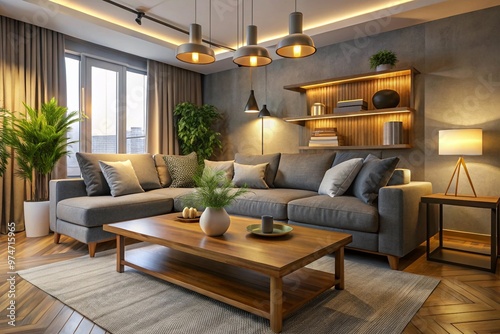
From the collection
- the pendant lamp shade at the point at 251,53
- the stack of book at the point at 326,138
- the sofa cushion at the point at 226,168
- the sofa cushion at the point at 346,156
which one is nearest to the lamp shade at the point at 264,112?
the stack of book at the point at 326,138

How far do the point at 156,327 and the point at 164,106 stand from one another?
4033mm

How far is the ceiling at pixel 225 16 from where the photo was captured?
3.24 m

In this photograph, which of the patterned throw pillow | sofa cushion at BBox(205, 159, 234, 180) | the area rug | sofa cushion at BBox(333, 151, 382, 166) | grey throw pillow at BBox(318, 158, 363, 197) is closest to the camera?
the area rug

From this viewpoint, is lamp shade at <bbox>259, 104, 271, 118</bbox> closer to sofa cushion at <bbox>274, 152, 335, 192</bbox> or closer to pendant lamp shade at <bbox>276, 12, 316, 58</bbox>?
sofa cushion at <bbox>274, 152, 335, 192</bbox>

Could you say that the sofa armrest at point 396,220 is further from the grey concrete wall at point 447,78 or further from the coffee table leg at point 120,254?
the coffee table leg at point 120,254

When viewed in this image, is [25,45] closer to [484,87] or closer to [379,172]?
[379,172]

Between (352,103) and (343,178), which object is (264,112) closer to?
(352,103)

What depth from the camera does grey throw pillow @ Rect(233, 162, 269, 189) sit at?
3.69 m

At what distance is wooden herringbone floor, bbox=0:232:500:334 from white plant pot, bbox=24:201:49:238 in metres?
0.62

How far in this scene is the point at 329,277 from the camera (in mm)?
2014

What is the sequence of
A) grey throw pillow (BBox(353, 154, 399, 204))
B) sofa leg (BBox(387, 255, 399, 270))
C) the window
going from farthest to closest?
the window < grey throw pillow (BBox(353, 154, 399, 204)) < sofa leg (BBox(387, 255, 399, 270))

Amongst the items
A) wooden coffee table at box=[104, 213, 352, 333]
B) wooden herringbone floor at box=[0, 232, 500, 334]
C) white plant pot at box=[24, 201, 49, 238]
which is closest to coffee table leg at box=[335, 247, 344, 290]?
wooden coffee table at box=[104, 213, 352, 333]

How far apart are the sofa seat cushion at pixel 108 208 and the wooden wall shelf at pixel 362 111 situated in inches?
78.5

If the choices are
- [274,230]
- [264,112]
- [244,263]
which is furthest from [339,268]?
[264,112]
